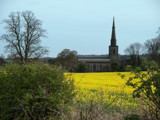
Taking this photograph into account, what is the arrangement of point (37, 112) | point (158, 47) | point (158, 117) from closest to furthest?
point (158, 117)
point (37, 112)
point (158, 47)

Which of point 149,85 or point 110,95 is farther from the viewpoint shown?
point 110,95

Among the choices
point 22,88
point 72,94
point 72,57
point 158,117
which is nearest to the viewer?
point 158,117

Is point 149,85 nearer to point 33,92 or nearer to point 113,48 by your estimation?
point 33,92

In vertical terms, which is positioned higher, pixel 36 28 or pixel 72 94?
pixel 36 28

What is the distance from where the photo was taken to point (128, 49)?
210ft

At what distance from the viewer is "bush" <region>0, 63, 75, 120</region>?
4.56 metres

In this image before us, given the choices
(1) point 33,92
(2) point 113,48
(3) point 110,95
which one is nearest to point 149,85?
(1) point 33,92

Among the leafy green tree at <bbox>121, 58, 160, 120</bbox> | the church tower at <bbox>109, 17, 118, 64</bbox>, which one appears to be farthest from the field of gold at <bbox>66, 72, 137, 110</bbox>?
the church tower at <bbox>109, 17, 118, 64</bbox>

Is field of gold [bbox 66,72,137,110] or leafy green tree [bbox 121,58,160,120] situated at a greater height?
leafy green tree [bbox 121,58,160,120]

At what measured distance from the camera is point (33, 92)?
470 centimetres

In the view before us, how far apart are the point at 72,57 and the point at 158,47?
22986 mm

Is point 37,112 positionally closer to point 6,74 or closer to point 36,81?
point 36,81

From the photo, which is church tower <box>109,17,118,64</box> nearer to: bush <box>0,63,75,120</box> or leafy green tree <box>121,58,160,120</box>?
bush <box>0,63,75,120</box>

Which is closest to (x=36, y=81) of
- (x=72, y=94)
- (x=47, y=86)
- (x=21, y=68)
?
(x=47, y=86)
